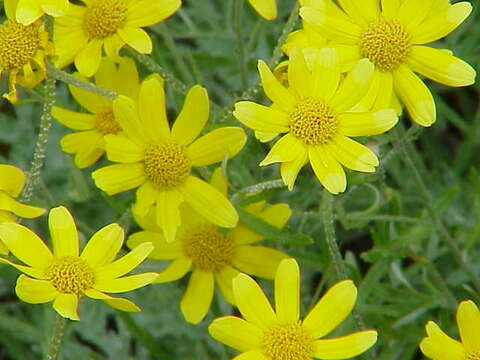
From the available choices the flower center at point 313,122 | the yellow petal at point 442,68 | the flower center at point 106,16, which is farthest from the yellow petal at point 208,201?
the yellow petal at point 442,68

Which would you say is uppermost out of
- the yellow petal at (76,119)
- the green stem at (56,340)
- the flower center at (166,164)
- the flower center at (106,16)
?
the flower center at (106,16)

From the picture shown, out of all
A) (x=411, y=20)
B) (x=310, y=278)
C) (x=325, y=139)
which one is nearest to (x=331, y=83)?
(x=325, y=139)

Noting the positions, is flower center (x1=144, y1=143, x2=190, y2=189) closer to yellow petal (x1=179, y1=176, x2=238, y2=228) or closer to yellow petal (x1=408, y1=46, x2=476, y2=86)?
yellow petal (x1=179, y1=176, x2=238, y2=228)

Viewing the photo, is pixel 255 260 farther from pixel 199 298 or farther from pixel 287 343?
pixel 287 343

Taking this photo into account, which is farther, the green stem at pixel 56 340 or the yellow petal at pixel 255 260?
the yellow petal at pixel 255 260

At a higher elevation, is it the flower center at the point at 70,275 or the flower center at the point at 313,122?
the flower center at the point at 313,122

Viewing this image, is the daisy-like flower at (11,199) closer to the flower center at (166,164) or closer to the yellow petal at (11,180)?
the yellow petal at (11,180)
